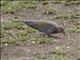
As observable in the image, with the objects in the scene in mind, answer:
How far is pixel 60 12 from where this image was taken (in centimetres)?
1055

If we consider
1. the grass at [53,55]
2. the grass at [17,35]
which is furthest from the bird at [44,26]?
the grass at [53,55]

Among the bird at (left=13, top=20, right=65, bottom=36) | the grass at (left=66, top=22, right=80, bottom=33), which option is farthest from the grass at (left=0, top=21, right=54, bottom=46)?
the grass at (left=66, top=22, right=80, bottom=33)

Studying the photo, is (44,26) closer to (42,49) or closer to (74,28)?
(42,49)

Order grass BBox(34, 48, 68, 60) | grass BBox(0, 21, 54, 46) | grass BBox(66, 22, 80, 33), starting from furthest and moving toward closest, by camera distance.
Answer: grass BBox(66, 22, 80, 33) < grass BBox(0, 21, 54, 46) < grass BBox(34, 48, 68, 60)

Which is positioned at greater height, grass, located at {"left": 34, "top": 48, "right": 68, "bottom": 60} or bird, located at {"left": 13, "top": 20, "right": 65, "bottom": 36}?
bird, located at {"left": 13, "top": 20, "right": 65, "bottom": 36}

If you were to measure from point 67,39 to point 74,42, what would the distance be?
0.85ft

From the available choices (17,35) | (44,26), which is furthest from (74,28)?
(17,35)

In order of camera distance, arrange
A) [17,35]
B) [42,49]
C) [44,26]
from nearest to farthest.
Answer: [42,49]
[44,26]
[17,35]

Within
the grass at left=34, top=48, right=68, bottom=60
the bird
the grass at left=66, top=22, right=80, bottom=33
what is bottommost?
the grass at left=66, top=22, right=80, bottom=33

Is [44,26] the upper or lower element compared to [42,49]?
upper

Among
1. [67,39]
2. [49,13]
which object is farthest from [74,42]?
[49,13]

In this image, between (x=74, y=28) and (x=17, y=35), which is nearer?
(x=17, y=35)

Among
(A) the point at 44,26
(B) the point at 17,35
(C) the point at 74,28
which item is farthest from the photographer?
(C) the point at 74,28

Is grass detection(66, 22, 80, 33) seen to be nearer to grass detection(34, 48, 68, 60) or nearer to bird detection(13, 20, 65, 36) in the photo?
bird detection(13, 20, 65, 36)
